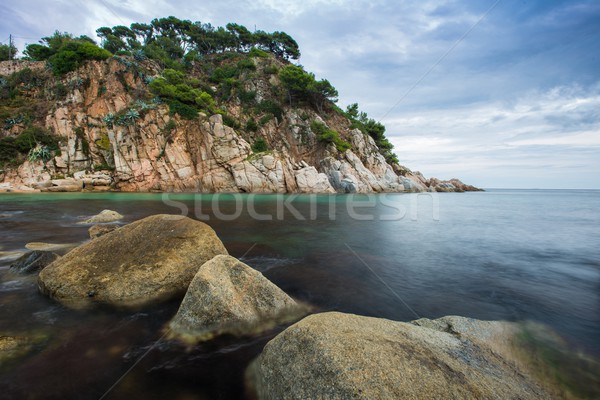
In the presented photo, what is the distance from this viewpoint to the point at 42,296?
5.21 meters

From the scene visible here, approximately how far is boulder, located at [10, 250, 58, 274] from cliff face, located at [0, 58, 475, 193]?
35533 mm

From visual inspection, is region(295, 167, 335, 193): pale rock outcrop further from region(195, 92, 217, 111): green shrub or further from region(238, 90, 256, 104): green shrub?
region(238, 90, 256, 104): green shrub

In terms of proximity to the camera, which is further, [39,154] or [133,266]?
[39,154]

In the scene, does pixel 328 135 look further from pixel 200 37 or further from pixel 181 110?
pixel 200 37

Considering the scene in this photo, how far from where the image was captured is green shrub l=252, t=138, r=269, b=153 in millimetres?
48359

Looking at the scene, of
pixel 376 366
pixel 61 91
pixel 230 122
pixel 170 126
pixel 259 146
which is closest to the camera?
pixel 376 366

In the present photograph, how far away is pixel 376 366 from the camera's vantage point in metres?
2.44

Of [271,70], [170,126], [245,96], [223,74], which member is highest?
[271,70]

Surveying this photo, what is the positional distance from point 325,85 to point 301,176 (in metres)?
23.5

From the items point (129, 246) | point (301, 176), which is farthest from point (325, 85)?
point (129, 246)

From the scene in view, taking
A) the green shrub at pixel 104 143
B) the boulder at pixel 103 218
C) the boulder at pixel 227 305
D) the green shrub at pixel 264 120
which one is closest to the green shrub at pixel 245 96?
the green shrub at pixel 264 120

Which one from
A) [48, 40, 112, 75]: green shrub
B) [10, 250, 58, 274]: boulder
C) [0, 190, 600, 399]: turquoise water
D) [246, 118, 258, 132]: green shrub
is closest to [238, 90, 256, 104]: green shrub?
[246, 118, 258, 132]: green shrub

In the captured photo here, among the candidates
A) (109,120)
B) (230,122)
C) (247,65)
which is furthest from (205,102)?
(247,65)

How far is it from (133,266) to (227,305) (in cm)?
246
